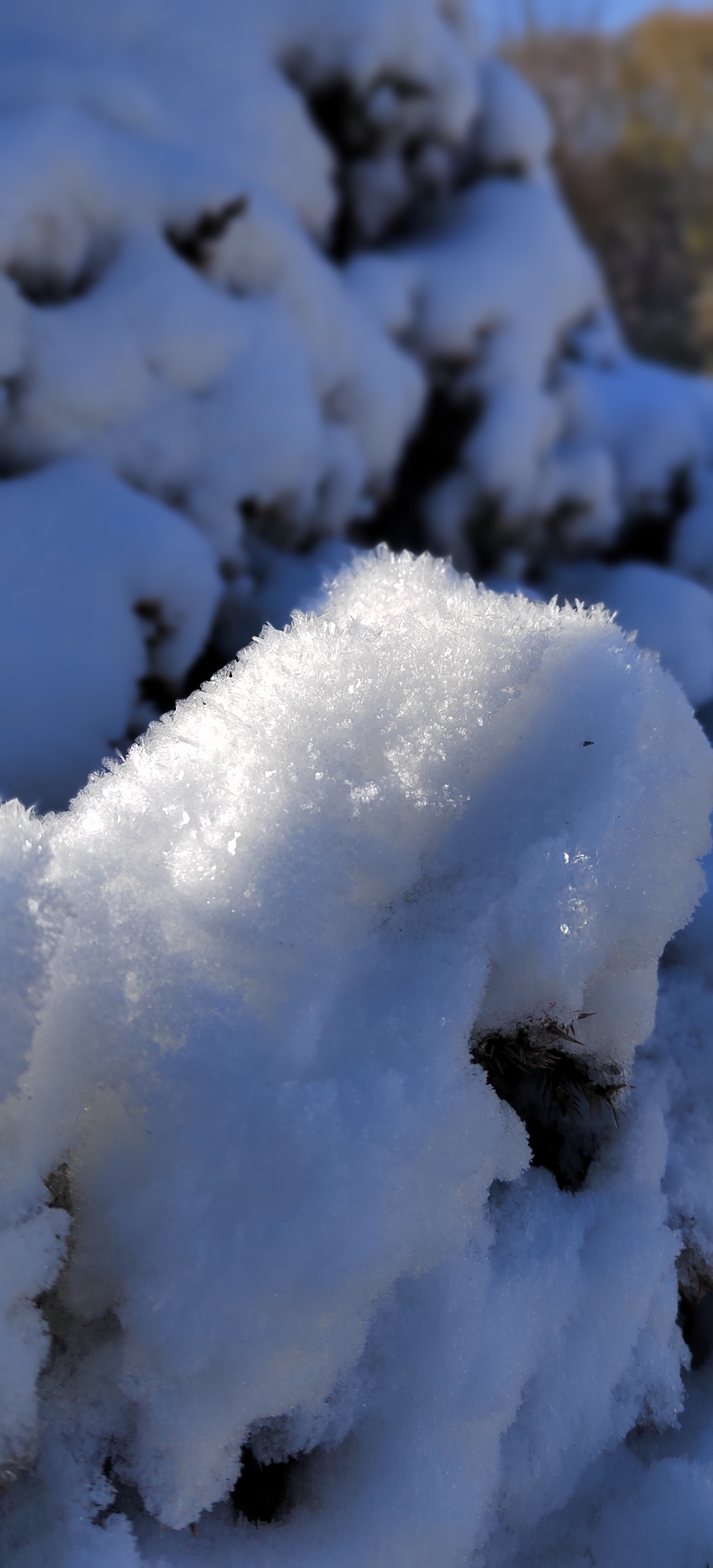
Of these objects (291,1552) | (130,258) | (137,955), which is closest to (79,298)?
(130,258)

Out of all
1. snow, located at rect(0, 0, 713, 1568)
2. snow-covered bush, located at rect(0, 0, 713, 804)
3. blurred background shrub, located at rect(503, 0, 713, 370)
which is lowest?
snow, located at rect(0, 0, 713, 1568)

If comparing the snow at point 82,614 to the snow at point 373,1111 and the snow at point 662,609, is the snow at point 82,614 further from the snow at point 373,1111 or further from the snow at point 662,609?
the snow at point 662,609

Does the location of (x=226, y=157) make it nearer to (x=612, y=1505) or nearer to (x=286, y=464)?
(x=286, y=464)

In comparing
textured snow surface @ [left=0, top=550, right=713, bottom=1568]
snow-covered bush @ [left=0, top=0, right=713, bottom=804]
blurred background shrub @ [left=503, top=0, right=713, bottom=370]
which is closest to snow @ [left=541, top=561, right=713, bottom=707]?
snow-covered bush @ [left=0, top=0, right=713, bottom=804]

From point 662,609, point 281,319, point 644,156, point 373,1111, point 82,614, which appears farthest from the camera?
point 644,156

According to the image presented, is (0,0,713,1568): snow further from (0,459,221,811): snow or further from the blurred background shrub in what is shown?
the blurred background shrub

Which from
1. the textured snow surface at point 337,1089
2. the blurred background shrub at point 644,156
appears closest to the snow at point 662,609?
the textured snow surface at point 337,1089

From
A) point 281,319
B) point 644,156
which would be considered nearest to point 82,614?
point 281,319

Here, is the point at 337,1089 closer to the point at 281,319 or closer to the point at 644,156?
the point at 281,319
